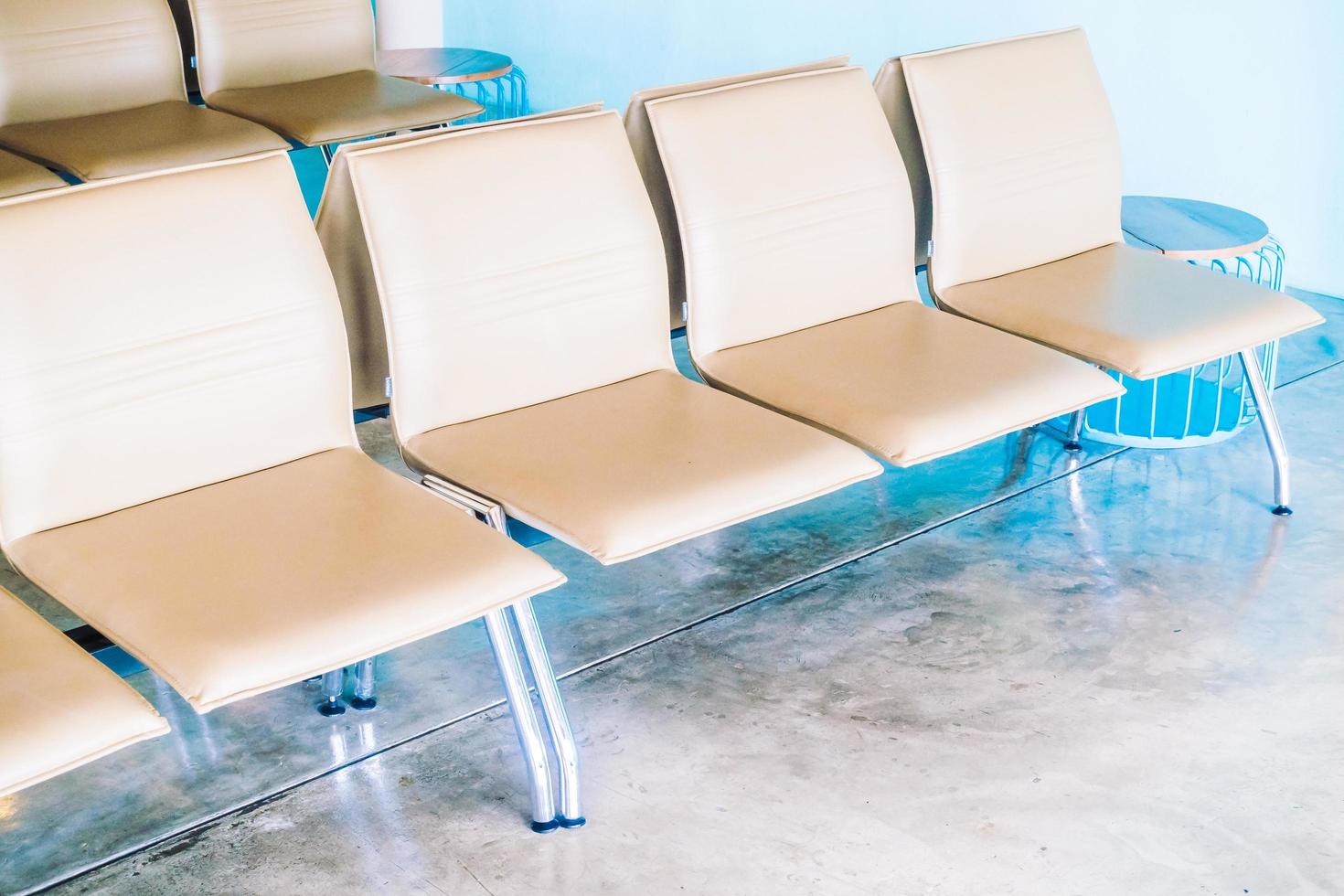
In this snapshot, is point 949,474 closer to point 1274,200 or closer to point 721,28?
point 1274,200

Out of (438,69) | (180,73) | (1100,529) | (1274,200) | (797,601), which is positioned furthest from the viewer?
(438,69)

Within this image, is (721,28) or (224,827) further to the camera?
(721,28)

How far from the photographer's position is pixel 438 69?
5.13m

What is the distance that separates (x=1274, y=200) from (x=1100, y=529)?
203 centimetres

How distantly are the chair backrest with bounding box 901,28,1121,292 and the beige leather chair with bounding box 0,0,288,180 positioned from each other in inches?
64.3

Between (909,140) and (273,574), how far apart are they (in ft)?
5.94

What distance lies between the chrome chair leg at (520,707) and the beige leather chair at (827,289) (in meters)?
0.73

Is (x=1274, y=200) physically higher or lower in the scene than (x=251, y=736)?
higher

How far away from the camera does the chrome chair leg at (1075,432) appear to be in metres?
3.53

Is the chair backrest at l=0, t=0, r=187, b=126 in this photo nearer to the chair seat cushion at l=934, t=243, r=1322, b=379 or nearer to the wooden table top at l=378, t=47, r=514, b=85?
the wooden table top at l=378, t=47, r=514, b=85

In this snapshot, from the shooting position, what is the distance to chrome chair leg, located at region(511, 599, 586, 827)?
216 centimetres

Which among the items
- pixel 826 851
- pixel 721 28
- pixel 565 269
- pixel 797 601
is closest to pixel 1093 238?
pixel 797 601

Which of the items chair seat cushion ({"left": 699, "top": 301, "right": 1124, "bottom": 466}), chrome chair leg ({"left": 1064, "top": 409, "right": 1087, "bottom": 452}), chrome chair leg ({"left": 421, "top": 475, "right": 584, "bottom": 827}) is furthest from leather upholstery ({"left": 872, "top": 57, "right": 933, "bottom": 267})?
chrome chair leg ({"left": 421, "top": 475, "right": 584, "bottom": 827})

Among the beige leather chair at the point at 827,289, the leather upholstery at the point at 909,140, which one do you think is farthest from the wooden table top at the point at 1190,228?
the beige leather chair at the point at 827,289
